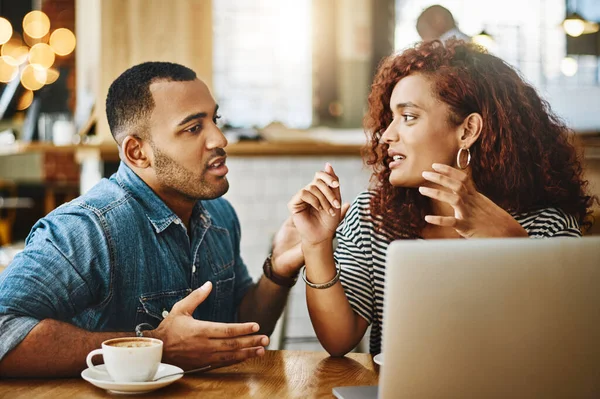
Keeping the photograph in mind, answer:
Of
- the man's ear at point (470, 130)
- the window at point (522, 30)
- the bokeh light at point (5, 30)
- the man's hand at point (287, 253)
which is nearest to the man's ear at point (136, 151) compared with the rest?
the man's hand at point (287, 253)

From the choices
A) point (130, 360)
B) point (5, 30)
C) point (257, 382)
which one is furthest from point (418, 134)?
point (5, 30)

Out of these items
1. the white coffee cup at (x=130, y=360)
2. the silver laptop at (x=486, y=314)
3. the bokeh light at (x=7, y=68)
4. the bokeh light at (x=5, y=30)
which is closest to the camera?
the silver laptop at (x=486, y=314)

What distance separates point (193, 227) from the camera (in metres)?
1.76

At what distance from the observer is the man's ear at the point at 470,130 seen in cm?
179

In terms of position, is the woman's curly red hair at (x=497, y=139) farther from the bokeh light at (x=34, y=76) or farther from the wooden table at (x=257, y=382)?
the bokeh light at (x=34, y=76)

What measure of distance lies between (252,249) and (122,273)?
204 centimetres

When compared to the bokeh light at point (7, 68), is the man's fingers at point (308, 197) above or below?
below

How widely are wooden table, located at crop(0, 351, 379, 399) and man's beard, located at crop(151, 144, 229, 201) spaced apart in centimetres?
44

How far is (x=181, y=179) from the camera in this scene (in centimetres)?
168

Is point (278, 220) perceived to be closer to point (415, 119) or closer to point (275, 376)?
point (415, 119)

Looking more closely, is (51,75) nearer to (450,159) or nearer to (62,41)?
(62,41)

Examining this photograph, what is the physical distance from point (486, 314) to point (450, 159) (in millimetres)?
848

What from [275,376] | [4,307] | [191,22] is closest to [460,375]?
[275,376]

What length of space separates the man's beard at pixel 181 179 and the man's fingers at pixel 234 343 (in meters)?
0.49
